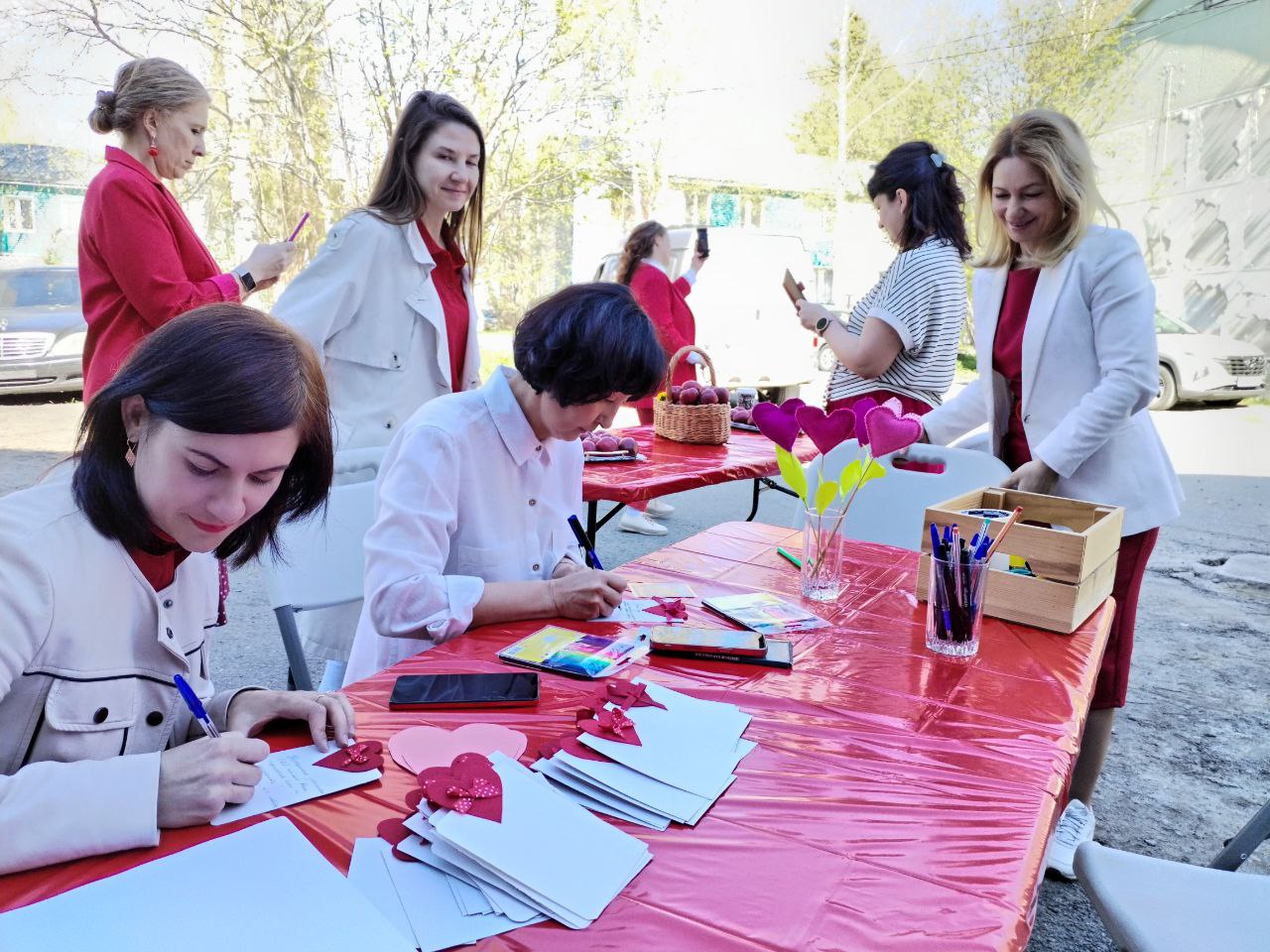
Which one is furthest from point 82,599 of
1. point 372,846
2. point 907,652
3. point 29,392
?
point 29,392

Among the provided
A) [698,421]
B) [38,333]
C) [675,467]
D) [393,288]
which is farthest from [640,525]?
[38,333]

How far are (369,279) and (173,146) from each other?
2.08 feet

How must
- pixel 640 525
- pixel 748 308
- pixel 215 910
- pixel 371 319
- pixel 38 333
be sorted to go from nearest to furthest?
pixel 215 910
pixel 371 319
pixel 640 525
pixel 748 308
pixel 38 333

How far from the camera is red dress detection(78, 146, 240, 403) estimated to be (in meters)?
2.40

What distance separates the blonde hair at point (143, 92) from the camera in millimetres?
2479

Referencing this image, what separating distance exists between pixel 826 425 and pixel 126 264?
1881 millimetres

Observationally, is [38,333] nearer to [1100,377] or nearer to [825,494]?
[825,494]

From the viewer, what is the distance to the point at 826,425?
1667 millimetres

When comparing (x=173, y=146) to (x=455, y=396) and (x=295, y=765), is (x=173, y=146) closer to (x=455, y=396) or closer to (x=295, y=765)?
(x=455, y=396)

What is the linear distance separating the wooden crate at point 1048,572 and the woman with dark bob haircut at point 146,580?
45.4 inches

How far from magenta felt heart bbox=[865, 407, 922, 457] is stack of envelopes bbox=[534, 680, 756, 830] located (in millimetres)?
616

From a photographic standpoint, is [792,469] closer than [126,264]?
Yes

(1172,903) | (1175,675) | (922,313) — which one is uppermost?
(922,313)

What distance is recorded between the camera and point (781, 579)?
1.94m
